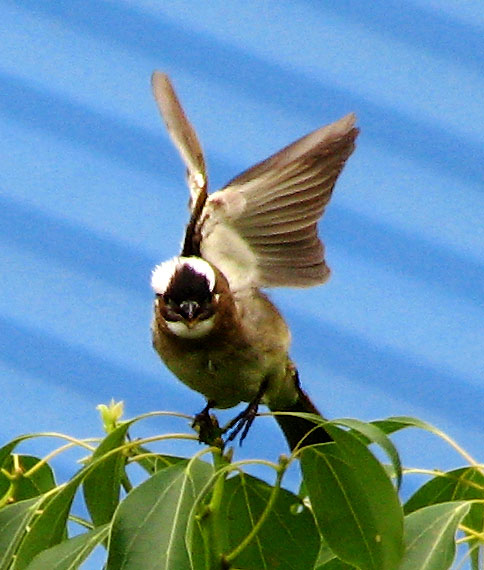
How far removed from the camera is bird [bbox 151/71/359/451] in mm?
2115

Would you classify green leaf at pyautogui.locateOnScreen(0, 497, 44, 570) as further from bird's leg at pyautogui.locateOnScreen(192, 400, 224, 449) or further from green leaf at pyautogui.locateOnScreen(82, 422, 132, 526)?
bird's leg at pyautogui.locateOnScreen(192, 400, 224, 449)

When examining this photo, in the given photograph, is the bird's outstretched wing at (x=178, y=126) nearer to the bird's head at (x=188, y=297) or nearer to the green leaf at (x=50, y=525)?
the bird's head at (x=188, y=297)

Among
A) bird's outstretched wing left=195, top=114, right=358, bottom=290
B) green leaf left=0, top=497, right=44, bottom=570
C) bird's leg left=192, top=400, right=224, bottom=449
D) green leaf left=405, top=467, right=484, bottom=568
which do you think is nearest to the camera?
green leaf left=0, top=497, right=44, bottom=570

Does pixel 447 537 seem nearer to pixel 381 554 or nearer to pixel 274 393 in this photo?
pixel 381 554

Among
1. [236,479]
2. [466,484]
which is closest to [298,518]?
[236,479]

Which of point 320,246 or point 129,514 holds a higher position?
point 320,246

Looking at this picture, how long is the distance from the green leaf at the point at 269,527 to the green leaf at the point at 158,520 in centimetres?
14

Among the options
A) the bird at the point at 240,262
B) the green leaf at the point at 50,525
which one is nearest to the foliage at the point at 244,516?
the green leaf at the point at 50,525

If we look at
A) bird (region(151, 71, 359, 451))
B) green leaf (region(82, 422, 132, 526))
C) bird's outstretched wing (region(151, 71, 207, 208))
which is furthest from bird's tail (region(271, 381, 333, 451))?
green leaf (region(82, 422, 132, 526))

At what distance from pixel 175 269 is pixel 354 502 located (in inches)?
34.9

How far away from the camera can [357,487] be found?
4.57 ft

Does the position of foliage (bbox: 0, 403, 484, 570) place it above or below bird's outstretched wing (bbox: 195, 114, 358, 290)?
below

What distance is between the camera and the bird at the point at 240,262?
83.3 inches

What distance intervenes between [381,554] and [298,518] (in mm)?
176
